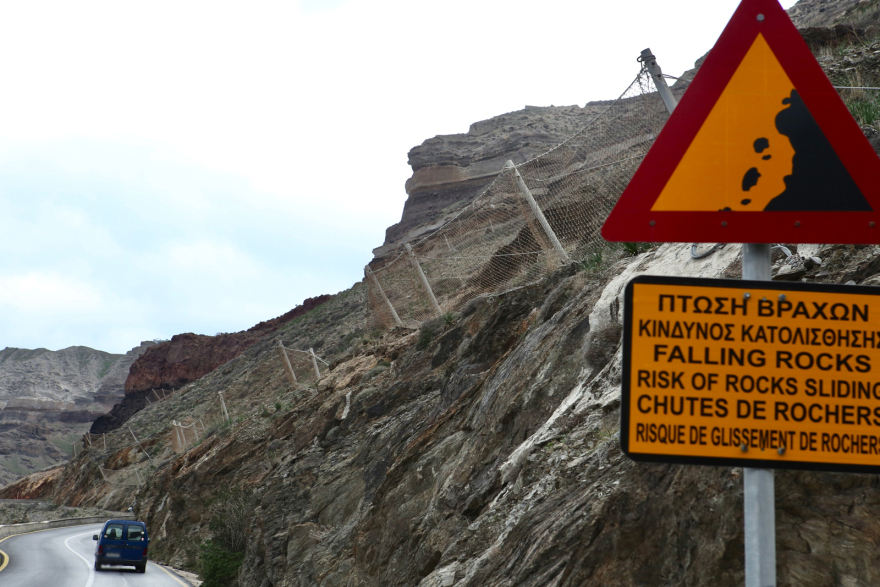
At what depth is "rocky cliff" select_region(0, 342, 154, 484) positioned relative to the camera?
9750 centimetres

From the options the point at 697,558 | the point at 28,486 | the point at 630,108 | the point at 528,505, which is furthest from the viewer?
the point at 28,486

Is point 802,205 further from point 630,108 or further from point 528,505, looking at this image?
point 630,108

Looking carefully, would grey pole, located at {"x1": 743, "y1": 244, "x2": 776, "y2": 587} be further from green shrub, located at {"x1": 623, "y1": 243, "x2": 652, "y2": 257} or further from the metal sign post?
green shrub, located at {"x1": 623, "y1": 243, "x2": 652, "y2": 257}

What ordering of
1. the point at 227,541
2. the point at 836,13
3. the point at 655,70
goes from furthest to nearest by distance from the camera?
the point at 836,13 < the point at 227,541 < the point at 655,70

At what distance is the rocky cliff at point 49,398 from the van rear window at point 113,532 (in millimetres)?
81598

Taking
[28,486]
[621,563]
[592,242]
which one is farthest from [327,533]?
[28,486]

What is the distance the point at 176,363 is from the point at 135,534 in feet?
195

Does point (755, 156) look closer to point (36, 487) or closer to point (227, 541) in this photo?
point (227, 541)

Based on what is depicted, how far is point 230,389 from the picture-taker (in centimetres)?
3912

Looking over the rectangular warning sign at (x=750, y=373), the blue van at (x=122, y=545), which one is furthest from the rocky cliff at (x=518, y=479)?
the blue van at (x=122, y=545)

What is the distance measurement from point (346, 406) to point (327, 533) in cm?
367

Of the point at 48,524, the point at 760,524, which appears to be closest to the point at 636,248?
the point at 760,524

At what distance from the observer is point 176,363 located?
75750mm

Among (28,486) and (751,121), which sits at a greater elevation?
(751,121)
